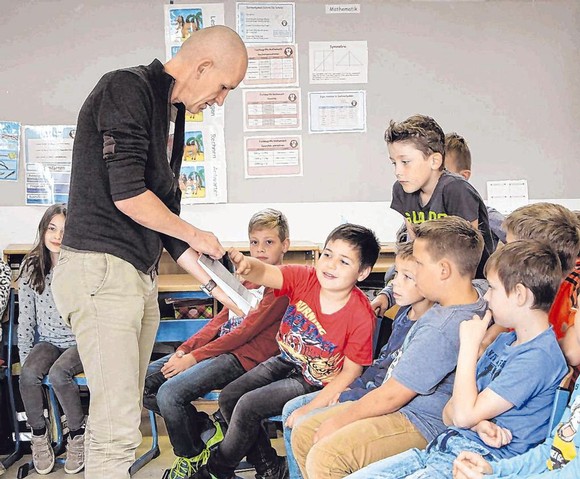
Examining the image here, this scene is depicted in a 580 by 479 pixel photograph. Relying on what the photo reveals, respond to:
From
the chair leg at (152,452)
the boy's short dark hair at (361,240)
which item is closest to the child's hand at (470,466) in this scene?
the boy's short dark hair at (361,240)

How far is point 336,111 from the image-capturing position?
168 inches

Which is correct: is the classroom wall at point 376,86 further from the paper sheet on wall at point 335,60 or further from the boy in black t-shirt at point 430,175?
the boy in black t-shirt at point 430,175

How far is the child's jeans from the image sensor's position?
10.7 ft

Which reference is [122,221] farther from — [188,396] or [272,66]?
[272,66]

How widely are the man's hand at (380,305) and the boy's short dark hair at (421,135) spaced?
52 cm

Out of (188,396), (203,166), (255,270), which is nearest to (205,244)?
(255,270)

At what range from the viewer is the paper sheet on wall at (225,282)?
208 cm

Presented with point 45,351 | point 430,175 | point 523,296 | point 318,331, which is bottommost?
point 45,351

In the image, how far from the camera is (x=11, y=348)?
3445 mm

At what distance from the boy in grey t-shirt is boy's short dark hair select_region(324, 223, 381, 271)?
0.33 metres

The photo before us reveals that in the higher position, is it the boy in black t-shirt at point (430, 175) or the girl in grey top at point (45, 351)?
the boy in black t-shirt at point (430, 175)

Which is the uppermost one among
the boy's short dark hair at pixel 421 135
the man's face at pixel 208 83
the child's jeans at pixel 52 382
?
the man's face at pixel 208 83

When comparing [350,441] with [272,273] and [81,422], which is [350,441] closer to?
[272,273]

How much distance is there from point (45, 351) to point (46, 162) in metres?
1.23
